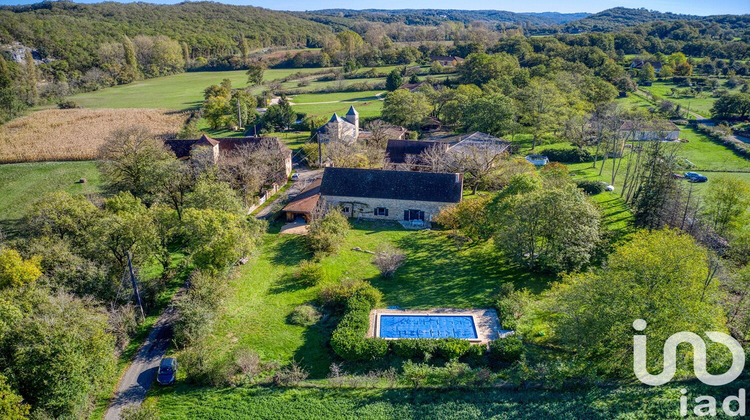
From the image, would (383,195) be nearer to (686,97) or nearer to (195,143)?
(195,143)

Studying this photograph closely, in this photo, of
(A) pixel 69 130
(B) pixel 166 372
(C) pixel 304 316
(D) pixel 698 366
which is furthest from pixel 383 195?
(A) pixel 69 130

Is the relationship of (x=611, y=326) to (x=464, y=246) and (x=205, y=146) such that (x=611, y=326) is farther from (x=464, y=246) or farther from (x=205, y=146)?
(x=205, y=146)

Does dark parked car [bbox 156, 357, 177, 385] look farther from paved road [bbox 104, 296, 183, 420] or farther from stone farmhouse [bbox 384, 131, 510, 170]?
stone farmhouse [bbox 384, 131, 510, 170]

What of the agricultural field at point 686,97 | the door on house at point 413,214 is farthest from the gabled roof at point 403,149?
the agricultural field at point 686,97

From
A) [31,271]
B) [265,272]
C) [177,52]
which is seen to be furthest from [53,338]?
[177,52]

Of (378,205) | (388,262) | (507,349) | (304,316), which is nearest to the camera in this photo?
(507,349)

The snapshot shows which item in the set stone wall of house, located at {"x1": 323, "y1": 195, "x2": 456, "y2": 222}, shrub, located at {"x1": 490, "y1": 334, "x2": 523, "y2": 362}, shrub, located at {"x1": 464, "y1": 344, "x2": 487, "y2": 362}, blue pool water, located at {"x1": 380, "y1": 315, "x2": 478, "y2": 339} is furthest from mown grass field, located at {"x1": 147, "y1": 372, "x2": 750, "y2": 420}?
stone wall of house, located at {"x1": 323, "y1": 195, "x2": 456, "y2": 222}

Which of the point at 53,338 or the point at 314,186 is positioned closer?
the point at 53,338
